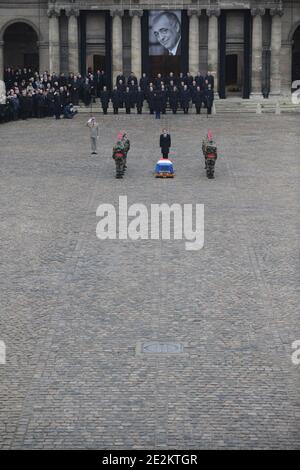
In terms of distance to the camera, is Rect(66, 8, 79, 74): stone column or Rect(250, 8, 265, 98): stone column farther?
Rect(66, 8, 79, 74): stone column

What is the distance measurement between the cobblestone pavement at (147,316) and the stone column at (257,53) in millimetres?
30241

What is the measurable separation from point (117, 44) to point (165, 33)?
329cm

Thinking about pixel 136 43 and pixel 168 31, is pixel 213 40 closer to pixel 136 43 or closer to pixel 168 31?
pixel 168 31

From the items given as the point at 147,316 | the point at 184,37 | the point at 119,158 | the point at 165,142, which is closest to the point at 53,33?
the point at 184,37

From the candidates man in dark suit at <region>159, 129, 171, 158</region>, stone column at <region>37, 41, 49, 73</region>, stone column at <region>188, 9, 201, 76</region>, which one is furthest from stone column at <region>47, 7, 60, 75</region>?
man in dark suit at <region>159, 129, 171, 158</region>

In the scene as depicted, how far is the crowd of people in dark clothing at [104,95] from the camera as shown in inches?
2215

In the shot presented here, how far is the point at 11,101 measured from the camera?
54.6 meters

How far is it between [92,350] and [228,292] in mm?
4535

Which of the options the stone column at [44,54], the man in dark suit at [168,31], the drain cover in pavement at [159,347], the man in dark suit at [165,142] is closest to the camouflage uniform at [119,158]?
the man in dark suit at [165,142]

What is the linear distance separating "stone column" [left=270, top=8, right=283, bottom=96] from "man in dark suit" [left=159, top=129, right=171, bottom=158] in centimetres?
2864

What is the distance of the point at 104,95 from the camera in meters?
58.1

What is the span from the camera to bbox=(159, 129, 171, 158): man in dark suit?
3809 centimetres

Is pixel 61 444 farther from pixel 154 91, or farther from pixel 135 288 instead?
pixel 154 91

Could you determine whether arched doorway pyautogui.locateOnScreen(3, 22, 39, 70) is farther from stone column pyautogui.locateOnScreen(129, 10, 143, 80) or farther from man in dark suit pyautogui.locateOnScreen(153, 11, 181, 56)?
man in dark suit pyautogui.locateOnScreen(153, 11, 181, 56)
